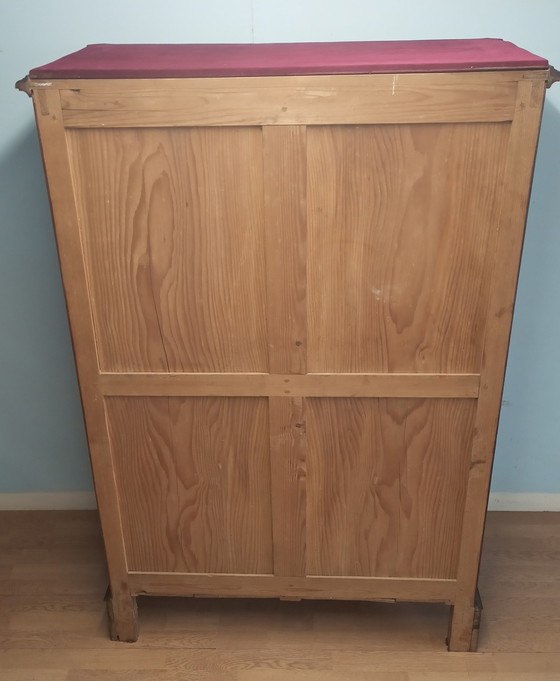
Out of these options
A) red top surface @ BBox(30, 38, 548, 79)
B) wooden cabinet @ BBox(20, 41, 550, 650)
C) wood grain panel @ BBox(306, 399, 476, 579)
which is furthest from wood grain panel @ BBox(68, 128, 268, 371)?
wood grain panel @ BBox(306, 399, 476, 579)

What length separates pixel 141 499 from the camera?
1.57 meters

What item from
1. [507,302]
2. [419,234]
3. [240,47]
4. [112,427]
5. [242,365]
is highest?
[240,47]

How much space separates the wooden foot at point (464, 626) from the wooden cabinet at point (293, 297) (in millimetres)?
14

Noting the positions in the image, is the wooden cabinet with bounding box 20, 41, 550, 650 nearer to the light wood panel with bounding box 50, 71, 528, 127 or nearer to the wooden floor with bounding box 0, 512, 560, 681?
the light wood panel with bounding box 50, 71, 528, 127

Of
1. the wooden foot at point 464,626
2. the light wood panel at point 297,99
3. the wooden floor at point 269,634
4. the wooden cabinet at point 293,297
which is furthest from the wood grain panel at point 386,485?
the light wood panel at point 297,99

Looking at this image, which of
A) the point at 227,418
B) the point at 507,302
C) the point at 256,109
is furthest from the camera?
the point at 227,418

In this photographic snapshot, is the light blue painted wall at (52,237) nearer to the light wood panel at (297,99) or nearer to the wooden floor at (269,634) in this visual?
the wooden floor at (269,634)

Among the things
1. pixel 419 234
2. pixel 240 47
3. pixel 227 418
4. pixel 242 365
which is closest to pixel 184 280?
pixel 242 365

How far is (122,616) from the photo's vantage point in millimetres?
1722

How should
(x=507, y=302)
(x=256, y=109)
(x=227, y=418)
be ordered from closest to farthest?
(x=256, y=109) < (x=507, y=302) < (x=227, y=418)

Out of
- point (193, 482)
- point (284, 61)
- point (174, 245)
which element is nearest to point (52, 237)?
point (174, 245)

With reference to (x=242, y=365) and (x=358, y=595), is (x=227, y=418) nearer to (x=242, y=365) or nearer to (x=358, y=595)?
(x=242, y=365)

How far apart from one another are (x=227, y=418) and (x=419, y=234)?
22.7 inches

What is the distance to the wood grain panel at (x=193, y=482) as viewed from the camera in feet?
4.84
